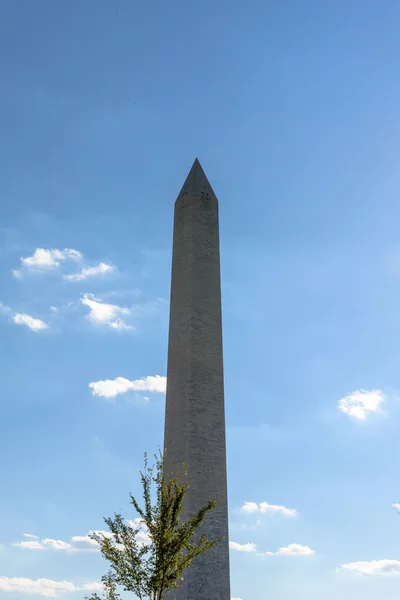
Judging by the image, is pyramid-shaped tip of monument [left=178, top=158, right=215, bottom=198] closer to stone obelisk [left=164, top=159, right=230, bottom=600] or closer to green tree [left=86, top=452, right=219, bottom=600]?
stone obelisk [left=164, top=159, right=230, bottom=600]

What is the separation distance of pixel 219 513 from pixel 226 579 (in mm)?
Answer: 2502

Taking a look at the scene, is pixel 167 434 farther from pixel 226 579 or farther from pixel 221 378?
pixel 226 579

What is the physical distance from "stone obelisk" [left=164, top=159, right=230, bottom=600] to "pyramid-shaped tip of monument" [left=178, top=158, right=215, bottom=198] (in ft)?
0.20

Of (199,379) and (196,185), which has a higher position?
(196,185)

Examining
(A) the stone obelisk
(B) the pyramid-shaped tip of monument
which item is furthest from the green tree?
(B) the pyramid-shaped tip of monument

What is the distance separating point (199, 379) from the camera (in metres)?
28.6

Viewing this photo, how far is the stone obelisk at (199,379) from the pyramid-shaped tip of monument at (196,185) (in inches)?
2.4

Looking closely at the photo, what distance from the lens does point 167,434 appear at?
2844 centimetres

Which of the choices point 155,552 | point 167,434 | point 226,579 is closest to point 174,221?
point 167,434

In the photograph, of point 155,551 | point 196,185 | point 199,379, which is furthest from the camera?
point 196,185

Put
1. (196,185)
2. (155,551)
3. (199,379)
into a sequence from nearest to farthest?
(155,551) < (199,379) < (196,185)

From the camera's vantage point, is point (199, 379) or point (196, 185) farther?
point (196, 185)

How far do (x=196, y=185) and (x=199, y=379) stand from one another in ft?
34.8

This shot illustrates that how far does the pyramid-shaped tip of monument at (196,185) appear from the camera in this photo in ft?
110
